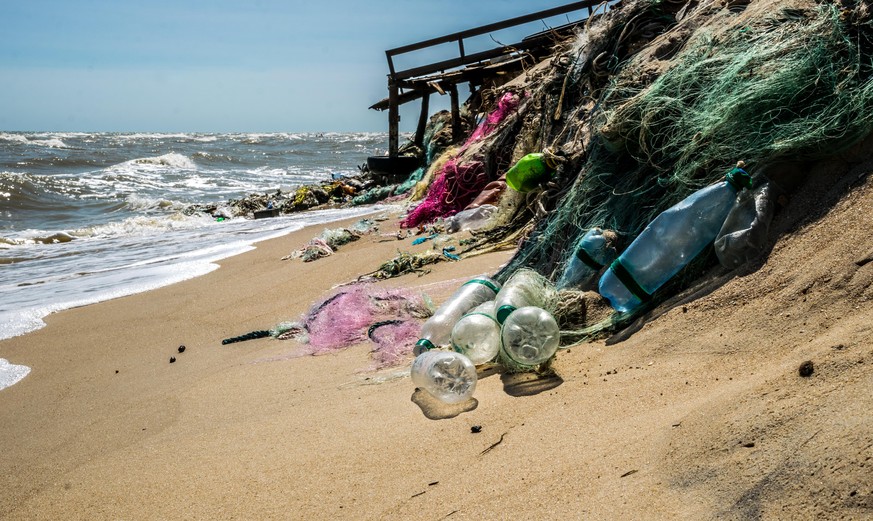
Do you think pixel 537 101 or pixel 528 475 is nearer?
pixel 528 475

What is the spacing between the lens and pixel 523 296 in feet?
12.2

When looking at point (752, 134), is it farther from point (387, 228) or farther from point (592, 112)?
point (387, 228)

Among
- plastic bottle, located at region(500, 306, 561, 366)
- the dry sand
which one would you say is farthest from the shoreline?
plastic bottle, located at region(500, 306, 561, 366)

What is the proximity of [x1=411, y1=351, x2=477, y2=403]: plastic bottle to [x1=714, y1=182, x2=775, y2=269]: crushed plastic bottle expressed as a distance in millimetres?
1268

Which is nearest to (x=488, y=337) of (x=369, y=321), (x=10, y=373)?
(x=369, y=321)

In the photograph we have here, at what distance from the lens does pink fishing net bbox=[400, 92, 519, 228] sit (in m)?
8.65

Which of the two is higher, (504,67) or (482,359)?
(504,67)

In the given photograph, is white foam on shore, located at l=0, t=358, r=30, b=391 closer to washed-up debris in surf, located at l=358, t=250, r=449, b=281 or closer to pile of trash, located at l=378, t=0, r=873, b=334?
washed-up debris in surf, located at l=358, t=250, r=449, b=281

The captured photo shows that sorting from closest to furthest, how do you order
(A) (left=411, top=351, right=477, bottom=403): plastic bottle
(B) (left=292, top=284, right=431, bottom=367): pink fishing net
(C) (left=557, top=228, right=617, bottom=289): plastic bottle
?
1. (A) (left=411, top=351, right=477, bottom=403): plastic bottle
2. (C) (left=557, top=228, right=617, bottom=289): plastic bottle
3. (B) (left=292, top=284, right=431, bottom=367): pink fishing net

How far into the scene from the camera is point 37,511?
285 cm

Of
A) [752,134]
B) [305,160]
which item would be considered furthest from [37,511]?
[305,160]

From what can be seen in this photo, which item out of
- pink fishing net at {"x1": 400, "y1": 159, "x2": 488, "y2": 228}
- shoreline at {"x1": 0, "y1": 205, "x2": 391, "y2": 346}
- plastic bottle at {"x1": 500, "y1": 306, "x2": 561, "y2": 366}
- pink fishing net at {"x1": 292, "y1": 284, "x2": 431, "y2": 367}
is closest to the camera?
plastic bottle at {"x1": 500, "y1": 306, "x2": 561, "y2": 366}

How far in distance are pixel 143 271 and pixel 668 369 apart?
7448 millimetres

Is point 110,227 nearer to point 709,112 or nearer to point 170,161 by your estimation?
point 709,112
